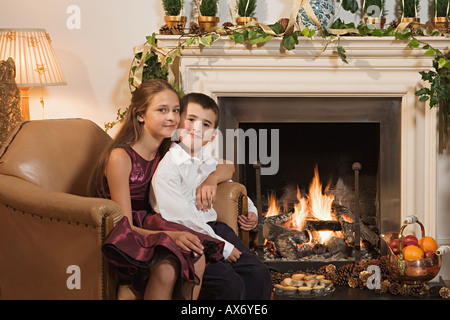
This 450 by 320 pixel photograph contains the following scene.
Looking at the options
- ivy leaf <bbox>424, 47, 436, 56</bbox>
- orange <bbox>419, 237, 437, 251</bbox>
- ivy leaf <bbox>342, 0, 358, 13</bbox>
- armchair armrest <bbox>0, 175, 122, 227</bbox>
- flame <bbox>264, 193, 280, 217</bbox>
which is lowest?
orange <bbox>419, 237, 437, 251</bbox>

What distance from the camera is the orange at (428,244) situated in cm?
298

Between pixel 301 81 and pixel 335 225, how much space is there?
2.73 ft

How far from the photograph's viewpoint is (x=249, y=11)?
126 inches

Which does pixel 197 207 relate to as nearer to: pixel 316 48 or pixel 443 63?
pixel 316 48

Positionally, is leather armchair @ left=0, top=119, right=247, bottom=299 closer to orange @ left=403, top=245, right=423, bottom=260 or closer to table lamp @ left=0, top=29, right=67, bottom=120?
table lamp @ left=0, top=29, right=67, bottom=120

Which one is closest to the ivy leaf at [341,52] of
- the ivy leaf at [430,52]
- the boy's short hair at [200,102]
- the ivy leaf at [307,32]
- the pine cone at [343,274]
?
the ivy leaf at [307,32]

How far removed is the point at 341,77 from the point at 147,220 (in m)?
1.46

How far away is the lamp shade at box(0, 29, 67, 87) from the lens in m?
3.11

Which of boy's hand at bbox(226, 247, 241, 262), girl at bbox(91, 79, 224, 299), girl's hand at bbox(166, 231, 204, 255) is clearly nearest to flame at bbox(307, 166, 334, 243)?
girl at bbox(91, 79, 224, 299)

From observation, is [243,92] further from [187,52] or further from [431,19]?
[431,19]

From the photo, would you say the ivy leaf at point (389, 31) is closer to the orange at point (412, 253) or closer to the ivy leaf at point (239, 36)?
the ivy leaf at point (239, 36)

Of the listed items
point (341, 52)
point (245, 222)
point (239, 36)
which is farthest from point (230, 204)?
point (341, 52)

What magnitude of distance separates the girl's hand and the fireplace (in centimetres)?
137

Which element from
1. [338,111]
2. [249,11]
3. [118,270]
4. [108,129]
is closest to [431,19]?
[338,111]
